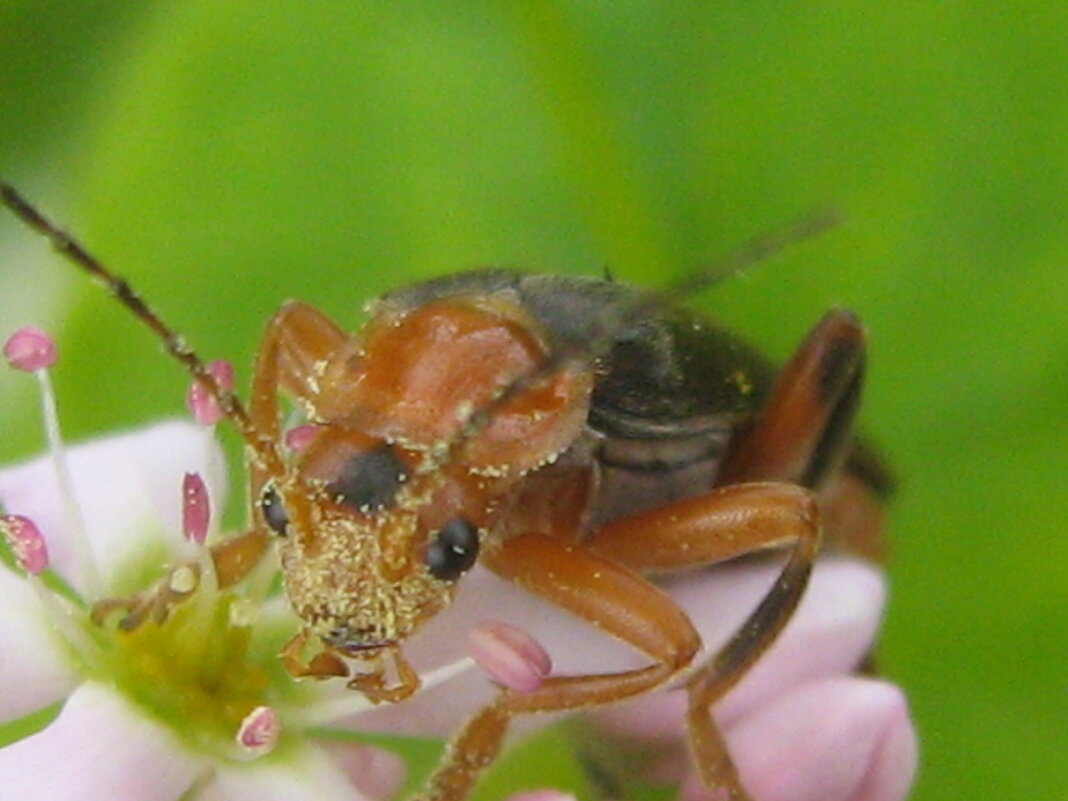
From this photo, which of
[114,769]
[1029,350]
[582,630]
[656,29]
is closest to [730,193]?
[656,29]

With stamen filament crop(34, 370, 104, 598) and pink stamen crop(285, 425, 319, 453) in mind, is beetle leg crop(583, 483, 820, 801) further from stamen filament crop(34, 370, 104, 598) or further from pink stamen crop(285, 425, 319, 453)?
stamen filament crop(34, 370, 104, 598)

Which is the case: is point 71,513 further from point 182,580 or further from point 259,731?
point 259,731

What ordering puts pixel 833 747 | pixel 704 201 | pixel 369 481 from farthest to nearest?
pixel 704 201
pixel 833 747
pixel 369 481

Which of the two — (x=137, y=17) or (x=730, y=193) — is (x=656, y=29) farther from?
(x=137, y=17)

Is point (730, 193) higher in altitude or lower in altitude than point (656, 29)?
lower

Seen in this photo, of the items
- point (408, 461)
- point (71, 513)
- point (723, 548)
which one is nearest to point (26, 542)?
point (71, 513)

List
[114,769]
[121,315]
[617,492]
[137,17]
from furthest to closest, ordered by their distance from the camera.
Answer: [137,17] < [121,315] < [617,492] < [114,769]

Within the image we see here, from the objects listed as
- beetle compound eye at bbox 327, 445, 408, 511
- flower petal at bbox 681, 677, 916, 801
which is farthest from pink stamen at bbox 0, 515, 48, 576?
flower petal at bbox 681, 677, 916, 801
